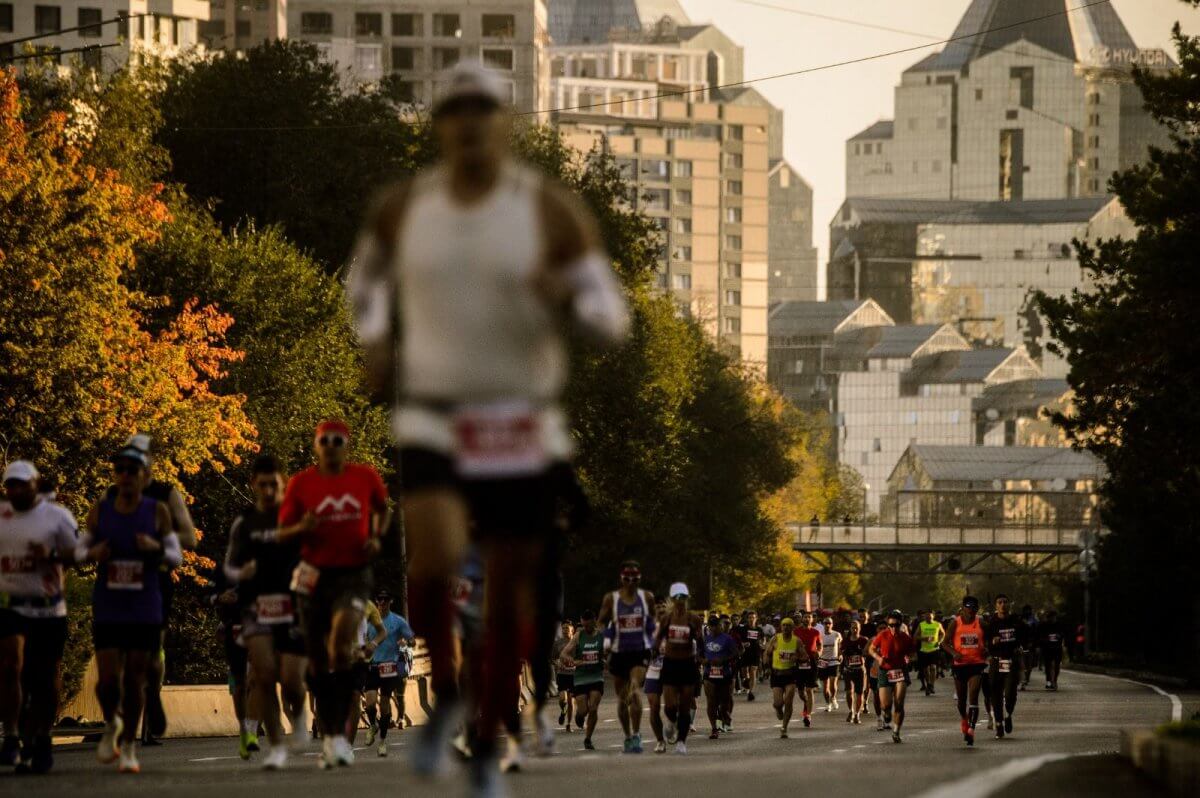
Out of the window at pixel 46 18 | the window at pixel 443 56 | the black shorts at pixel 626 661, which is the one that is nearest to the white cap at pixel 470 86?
the black shorts at pixel 626 661

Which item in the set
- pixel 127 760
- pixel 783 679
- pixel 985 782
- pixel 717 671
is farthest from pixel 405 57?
pixel 985 782

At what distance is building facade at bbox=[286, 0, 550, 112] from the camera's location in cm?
19025

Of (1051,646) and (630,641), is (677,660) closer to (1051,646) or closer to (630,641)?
(630,641)

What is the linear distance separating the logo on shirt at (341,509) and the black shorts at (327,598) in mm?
295

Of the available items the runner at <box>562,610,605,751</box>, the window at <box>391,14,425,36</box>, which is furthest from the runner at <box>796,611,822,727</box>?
the window at <box>391,14,425,36</box>

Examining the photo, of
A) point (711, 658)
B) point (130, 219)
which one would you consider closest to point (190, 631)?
point (130, 219)

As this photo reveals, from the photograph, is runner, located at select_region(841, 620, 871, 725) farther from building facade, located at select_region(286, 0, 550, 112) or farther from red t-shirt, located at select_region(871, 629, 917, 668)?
building facade, located at select_region(286, 0, 550, 112)

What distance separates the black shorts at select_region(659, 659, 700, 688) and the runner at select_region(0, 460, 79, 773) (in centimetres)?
1354

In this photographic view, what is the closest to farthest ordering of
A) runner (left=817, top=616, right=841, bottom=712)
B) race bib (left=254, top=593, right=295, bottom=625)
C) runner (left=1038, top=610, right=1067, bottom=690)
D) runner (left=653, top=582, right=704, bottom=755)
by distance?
1. race bib (left=254, top=593, right=295, bottom=625)
2. runner (left=653, top=582, right=704, bottom=755)
3. runner (left=817, top=616, right=841, bottom=712)
4. runner (left=1038, top=610, right=1067, bottom=690)

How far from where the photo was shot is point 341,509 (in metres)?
14.5

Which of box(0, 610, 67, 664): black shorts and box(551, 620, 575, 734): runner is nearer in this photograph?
box(0, 610, 67, 664): black shorts

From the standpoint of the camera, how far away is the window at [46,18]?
145750 mm

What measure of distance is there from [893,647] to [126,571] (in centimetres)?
2146

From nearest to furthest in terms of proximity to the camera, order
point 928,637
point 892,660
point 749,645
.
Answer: point 892,660
point 928,637
point 749,645
